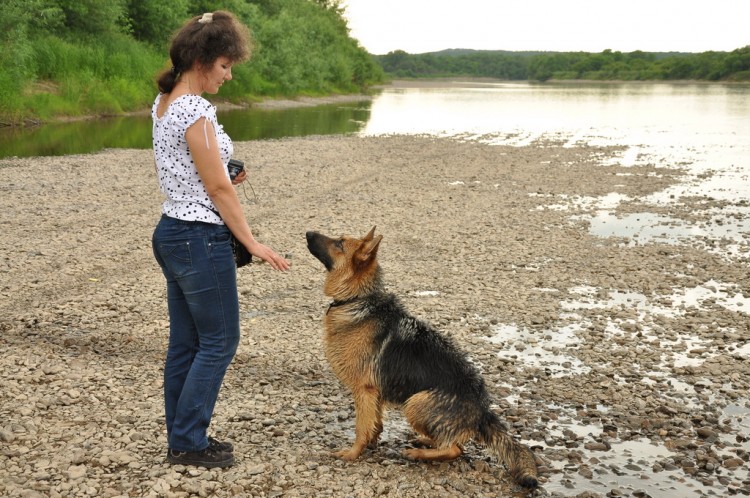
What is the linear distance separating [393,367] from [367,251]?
83 cm

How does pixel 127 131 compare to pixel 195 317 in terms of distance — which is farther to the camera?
pixel 127 131

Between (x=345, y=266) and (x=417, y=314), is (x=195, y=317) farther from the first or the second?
(x=417, y=314)

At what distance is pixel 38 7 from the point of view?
3281cm

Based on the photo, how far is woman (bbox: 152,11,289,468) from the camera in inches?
149

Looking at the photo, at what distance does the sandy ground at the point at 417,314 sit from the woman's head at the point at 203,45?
2.55 metres

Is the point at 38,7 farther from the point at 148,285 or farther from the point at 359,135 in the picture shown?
the point at 148,285

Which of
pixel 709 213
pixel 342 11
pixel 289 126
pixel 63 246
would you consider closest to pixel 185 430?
pixel 63 246

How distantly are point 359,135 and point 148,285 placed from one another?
24.0m

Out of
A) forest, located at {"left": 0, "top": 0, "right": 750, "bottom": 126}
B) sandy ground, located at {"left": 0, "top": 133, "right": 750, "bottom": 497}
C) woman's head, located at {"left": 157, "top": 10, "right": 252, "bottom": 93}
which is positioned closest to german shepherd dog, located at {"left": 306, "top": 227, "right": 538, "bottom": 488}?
sandy ground, located at {"left": 0, "top": 133, "right": 750, "bottom": 497}

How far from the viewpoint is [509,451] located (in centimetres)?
462

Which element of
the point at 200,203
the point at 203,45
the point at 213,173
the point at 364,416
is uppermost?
the point at 203,45

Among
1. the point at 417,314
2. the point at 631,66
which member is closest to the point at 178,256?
the point at 417,314

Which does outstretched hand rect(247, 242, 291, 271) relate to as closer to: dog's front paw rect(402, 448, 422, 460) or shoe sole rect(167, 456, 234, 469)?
shoe sole rect(167, 456, 234, 469)

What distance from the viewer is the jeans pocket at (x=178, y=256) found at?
3.94 meters
